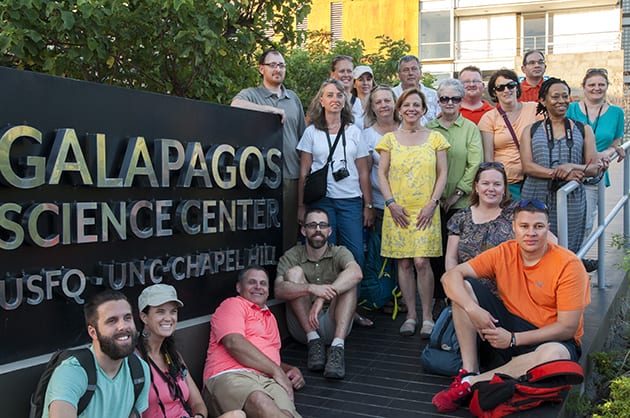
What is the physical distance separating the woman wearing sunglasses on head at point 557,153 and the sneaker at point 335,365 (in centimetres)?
202

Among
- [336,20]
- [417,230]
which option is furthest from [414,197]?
[336,20]

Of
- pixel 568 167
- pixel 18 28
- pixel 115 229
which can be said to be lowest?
pixel 115 229

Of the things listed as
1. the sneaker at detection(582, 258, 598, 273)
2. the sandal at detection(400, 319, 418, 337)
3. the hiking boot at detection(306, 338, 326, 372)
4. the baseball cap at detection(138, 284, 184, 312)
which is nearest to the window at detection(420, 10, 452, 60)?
the sneaker at detection(582, 258, 598, 273)

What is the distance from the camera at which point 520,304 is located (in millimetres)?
4656

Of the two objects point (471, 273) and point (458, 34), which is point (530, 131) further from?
point (458, 34)

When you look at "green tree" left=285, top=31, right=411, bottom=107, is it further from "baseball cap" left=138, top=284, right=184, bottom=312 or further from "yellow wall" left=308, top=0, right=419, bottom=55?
"yellow wall" left=308, top=0, right=419, bottom=55

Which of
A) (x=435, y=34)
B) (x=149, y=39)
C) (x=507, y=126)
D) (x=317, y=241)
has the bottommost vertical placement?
(x=317, y=241)

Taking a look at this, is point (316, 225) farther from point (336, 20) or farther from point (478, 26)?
point (336, 20)

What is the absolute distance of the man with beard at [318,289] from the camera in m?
5.32

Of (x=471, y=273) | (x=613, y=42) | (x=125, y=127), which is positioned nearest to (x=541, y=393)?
(x=471, y=273)

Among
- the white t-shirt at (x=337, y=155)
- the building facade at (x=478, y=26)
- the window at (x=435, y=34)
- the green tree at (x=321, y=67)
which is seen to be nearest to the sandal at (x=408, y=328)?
the white t-shirt at (x=337, y=155)

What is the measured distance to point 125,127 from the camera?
4.48 m

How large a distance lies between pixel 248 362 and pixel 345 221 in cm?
188

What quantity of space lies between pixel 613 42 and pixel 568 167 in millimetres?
21948
